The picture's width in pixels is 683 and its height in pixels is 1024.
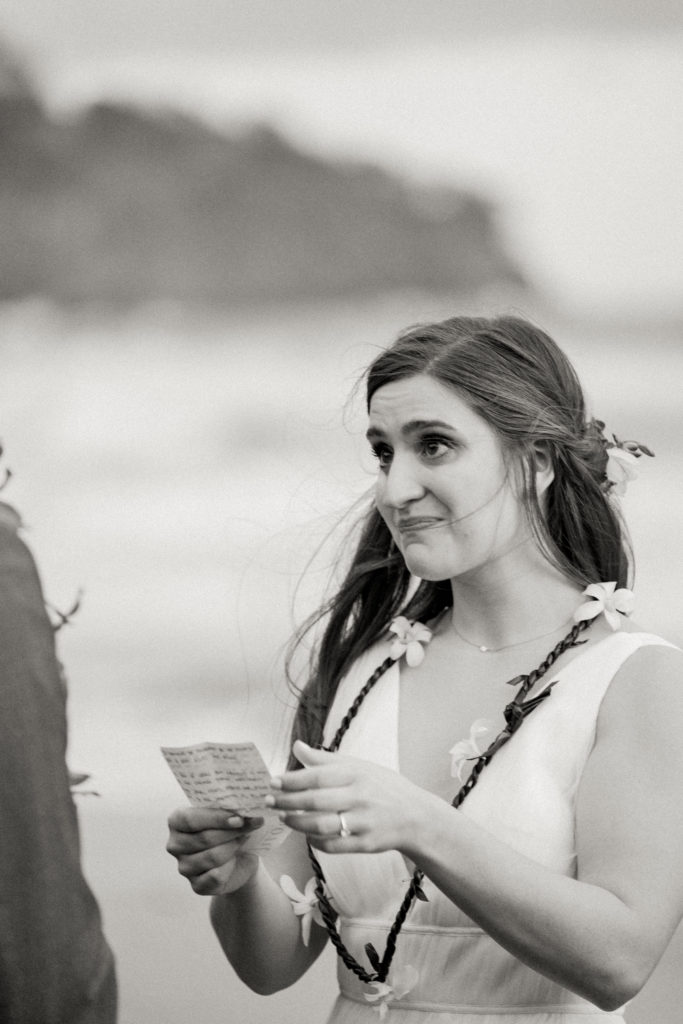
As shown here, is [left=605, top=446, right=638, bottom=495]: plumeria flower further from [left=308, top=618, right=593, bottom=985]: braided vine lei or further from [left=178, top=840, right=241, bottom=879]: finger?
[left=178, top=840, right=241, bottom=879]: finger

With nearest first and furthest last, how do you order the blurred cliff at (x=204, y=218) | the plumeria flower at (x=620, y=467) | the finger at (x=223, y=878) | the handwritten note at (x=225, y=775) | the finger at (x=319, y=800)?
the finger at (x=319, y=800), the handwritten note at (x=225, y=775), the finger at (x=223, y=878), the plumeria flower at (x=620, y=467), the blurred cliff at (x=204, y=218)

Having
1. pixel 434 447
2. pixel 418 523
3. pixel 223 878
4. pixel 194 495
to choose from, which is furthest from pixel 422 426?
pixel 194 495

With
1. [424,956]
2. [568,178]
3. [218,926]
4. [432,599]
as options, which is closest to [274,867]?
[218,926]

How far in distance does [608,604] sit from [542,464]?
24cm

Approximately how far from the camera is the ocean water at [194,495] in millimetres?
2750

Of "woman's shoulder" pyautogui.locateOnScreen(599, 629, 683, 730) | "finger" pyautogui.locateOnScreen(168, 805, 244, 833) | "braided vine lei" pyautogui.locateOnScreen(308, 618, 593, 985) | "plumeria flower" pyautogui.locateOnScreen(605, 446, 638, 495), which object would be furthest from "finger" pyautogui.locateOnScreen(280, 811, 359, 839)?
"plumeria flower" pyautogui.locateOnScreen(605, 446, 638, 495)

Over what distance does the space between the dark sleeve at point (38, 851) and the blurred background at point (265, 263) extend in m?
0.10

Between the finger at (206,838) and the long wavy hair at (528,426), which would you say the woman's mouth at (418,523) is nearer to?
the long wavy hair at (528,426)

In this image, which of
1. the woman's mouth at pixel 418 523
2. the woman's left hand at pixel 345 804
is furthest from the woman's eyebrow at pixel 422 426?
the woman's left hand at pixel 345 804

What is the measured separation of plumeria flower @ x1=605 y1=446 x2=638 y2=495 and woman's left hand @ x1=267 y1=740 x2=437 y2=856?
76 cm

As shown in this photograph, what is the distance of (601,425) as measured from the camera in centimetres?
210

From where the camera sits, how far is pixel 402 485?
1908mm

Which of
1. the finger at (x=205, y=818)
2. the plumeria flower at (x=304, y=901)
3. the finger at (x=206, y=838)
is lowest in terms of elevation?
the plumeria flower at (x=304, y=901)

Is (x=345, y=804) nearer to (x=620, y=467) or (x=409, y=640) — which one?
(x=409, y=640)
